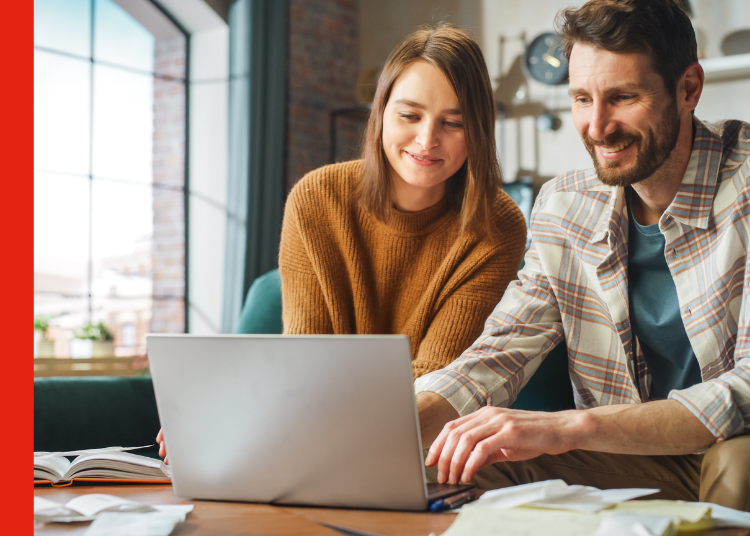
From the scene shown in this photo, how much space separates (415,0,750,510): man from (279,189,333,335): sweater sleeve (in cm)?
42

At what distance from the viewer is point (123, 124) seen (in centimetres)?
425

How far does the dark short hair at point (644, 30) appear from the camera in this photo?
1295 millimetres

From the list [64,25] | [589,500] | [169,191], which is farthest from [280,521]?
[169,191]

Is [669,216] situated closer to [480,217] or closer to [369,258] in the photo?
[480,217]

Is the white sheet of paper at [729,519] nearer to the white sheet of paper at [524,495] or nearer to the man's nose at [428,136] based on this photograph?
the white sheet of paper at [524,495]

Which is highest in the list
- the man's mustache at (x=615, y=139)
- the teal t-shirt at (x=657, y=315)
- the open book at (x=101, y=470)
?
the man's mustache at (x=615, y=139)

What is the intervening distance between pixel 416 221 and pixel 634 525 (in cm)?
109

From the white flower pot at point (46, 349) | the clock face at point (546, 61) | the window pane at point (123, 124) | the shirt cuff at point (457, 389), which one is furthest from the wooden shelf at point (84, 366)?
the clock face at point (546, 61)

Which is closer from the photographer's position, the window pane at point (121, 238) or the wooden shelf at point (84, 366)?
the wooden shelf at point (84, 366)

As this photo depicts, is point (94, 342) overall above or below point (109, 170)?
below

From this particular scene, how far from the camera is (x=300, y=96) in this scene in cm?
474

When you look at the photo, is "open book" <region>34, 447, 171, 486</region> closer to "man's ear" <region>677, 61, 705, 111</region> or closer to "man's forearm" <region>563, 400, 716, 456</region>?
"man's forearm" <region>563, 400, 716, 456</region>

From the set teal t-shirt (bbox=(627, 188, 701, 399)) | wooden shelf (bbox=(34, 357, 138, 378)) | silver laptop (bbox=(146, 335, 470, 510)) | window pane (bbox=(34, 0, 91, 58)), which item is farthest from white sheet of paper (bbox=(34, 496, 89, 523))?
window pane (bbox=(34, 0, 91, 58))

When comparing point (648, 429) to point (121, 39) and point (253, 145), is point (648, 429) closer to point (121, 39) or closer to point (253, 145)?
point (253, 145)
